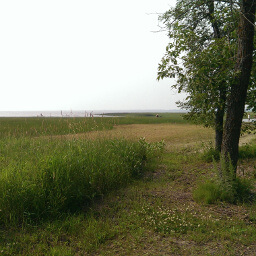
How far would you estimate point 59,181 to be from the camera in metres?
4.94

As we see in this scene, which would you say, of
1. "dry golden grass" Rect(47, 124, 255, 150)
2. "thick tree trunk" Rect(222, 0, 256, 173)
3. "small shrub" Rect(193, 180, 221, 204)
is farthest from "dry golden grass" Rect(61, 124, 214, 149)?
"thick tree trunk" Rect(222, 0, 256, 173)

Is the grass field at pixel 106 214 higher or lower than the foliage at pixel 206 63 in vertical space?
lower

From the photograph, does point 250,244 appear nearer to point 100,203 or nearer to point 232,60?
point 100,203

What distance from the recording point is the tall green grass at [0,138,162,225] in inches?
175

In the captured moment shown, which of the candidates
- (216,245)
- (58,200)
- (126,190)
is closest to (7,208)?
(58,200)

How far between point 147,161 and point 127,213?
3.98 meters

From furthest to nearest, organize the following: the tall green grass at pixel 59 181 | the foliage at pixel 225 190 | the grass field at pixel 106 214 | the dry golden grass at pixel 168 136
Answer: the dry golden grass at pixel 168 136 → the foliage at pixel 225 190 → the tall green grass at pixel 59 181 → the grass field at pixel 106 214

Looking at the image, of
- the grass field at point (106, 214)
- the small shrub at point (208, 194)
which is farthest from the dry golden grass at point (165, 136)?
the small shrub at point (208, 194)

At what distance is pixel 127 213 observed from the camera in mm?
4672

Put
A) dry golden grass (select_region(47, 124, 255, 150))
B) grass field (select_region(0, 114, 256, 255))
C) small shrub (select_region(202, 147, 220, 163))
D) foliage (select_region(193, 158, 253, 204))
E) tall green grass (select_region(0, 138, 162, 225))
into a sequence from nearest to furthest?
grass field (select_region(0, 114, 256, 255))
tall green grass (select_region(0, 138, 162, 225))
foliage (select_region(193, 158, 253, 204))
small shrub (select_region(202, 147, 220, 163))
dry golden grass (select_region(47, 124, 255, 150))

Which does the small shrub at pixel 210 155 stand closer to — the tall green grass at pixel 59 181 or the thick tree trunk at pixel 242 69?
the tall green grass at pixel 59 181

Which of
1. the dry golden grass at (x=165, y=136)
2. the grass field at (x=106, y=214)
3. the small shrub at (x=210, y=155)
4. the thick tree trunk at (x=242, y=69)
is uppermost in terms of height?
the thick tree trunk at (x=242, y=69)

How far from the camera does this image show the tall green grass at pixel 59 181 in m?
4.43

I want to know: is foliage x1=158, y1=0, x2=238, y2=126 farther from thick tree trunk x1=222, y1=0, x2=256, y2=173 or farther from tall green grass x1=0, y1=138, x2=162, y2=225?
tall green grass x1=0, y1=138, x2=162, y2=225
